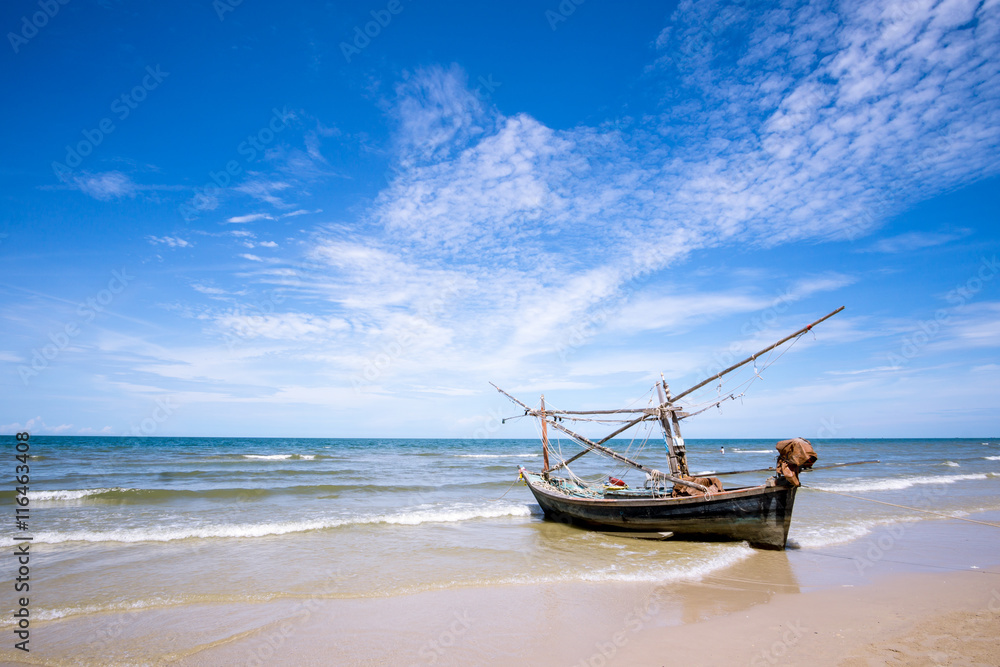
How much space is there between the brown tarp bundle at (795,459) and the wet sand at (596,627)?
1.98 meters

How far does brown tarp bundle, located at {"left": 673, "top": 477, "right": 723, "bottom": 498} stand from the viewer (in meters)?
12.1

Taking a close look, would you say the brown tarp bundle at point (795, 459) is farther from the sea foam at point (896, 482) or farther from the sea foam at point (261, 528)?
the sea foam at point (896, 482)

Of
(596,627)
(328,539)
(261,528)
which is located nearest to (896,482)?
(596,627)

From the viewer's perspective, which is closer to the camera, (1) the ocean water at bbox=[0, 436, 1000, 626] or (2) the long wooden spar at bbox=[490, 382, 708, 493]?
(1) the ocean water at bbox=[0, 436, 1000, 626]

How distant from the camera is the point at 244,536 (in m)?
13.4

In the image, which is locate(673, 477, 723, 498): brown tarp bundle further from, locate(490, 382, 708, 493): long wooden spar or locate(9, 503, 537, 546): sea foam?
locate(9, 503, 537, 546): sea foam

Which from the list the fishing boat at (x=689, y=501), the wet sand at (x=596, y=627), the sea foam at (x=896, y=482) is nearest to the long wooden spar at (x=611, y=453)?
the fishing boat at (x=689, y=501)

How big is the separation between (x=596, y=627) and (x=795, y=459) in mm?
6248

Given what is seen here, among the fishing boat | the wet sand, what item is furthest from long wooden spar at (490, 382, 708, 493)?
the wet sand

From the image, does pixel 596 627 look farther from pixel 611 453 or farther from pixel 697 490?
pixel 611 453

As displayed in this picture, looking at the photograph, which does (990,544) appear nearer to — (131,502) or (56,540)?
(56,540)

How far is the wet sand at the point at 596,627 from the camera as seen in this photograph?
605cm

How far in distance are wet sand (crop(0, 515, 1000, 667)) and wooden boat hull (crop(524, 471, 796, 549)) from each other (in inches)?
62.1

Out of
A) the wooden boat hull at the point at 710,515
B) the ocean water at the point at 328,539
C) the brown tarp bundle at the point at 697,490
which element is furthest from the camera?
the brown tarp bundle at the point at 697,490
